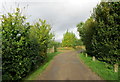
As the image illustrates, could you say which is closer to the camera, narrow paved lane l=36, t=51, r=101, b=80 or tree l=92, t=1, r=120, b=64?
narrow paved lane l=36, t=51, r=101, b=80

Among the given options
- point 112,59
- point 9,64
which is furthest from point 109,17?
point 9,64

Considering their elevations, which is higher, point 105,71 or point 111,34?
point 111,34

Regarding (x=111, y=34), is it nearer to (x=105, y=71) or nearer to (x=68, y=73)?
(x=105, y=71)

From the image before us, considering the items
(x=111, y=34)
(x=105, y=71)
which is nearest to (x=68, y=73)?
Answer: (x=105, y=71)

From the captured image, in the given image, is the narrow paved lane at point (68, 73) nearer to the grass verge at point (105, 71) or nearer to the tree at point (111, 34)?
the grass verge at point (105, 71)

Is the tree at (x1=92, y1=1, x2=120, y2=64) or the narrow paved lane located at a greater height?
the tree at (x1=92, y1=1, x2=120, y2=64)

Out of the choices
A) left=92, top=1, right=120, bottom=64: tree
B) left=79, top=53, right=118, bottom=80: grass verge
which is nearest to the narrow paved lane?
left=79, top=53, right=118, bottom=80: grass verge

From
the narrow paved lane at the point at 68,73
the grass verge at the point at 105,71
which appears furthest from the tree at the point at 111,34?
the narrow paved lane at the point at 68,73

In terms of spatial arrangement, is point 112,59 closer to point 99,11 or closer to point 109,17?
point 109,17

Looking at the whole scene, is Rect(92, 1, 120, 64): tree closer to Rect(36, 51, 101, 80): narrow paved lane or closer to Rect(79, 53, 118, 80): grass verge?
Rect(79, 53, 118, 80): grass verge

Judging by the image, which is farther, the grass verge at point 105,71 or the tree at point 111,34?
the tree at point 111,34

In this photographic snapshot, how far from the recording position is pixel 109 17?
381 inches

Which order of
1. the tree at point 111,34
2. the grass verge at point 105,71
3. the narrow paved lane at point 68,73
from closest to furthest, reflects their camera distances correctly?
the grass verge at point 105,71, the narrow paved lane at point 68,73, the tree at point 111,34

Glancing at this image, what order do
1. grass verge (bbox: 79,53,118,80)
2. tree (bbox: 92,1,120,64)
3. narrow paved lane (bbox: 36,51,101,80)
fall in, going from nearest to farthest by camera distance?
1. grass verge (bbox: 79,53,118,80)
2. narrow paved lane (bbox: 36,51,101,80)
3. tree (bbox: 92,1,120,64)
